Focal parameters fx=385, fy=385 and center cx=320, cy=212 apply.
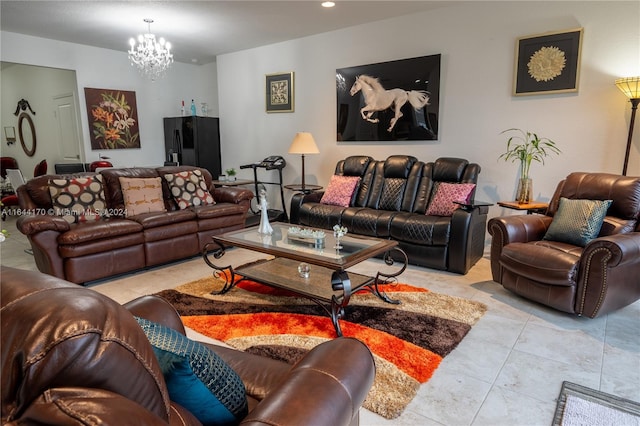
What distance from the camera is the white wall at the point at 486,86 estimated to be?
345cm

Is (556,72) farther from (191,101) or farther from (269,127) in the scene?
(191,101)

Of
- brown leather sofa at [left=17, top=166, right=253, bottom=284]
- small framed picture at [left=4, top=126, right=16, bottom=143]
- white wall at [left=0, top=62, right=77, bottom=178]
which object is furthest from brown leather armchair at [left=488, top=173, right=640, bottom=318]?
small framed picture at [left=4, top=126, right=16, bottom=143]

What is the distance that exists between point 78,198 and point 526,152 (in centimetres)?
434

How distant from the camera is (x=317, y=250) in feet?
8.94

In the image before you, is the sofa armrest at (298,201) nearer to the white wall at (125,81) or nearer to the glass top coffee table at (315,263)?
the glass top coffee table at (315,263)

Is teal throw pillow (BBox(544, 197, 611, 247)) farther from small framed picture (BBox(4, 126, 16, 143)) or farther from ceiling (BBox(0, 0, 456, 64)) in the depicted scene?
small framed picture (BBox(4, 126, 16, 143))

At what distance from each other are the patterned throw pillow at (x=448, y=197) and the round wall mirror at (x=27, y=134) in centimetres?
759

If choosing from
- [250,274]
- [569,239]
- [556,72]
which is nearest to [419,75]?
[556,72]

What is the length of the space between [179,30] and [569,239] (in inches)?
193

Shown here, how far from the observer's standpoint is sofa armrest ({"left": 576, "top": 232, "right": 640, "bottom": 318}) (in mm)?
2391

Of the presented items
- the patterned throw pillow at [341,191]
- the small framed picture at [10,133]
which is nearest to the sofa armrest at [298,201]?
the patterned throw pillow at [341,191]

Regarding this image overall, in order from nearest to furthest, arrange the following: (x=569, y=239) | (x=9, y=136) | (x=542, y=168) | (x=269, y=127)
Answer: (x=569, y=239)
(x=542, y=168)
(x=269, y=127)
(x=9, y=136)

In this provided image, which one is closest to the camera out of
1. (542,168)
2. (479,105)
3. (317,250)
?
(317,250)

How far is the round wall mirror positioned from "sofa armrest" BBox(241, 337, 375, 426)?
27.9 feet
